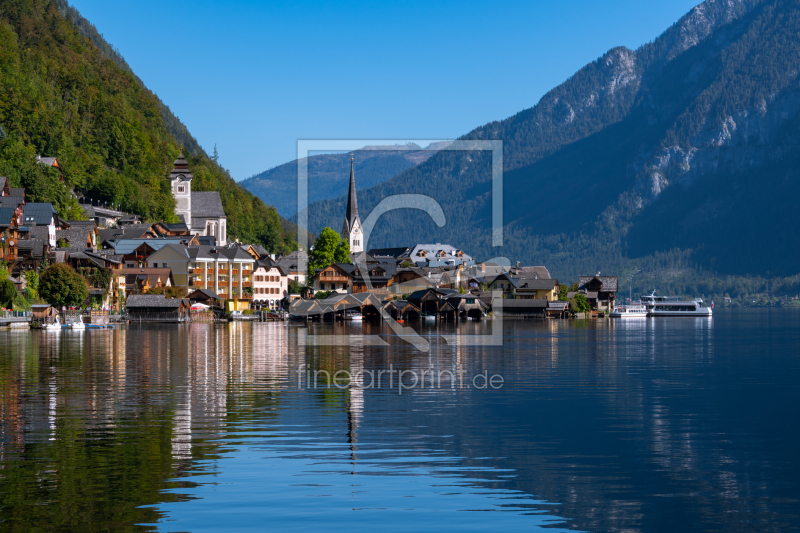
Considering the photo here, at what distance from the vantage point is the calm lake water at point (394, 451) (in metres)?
16.9

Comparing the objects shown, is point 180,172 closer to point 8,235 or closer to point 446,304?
point 446,304

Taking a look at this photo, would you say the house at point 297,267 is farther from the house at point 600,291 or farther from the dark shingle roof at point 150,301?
the house at point 600,291

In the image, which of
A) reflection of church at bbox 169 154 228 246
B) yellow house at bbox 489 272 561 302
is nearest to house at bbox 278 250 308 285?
reflection of church at bbox 169 154 228 246

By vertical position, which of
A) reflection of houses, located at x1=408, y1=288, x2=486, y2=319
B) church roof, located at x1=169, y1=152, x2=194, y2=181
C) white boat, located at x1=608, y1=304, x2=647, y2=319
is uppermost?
church roof, located at x1=169, y1=152, x2=194, y2=181

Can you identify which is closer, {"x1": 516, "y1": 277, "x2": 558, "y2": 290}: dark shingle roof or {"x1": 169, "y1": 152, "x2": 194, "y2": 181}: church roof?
{"x1": 516, "y1": 277, "x2": 558, "y2": 290}: dark shingle roof

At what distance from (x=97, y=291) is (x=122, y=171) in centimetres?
7267

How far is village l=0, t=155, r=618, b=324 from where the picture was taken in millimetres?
104562

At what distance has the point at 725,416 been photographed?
98.5ft

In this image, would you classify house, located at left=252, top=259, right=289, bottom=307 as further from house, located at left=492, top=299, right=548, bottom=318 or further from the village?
house, located at left=492, top=299, right=548, bottom=318

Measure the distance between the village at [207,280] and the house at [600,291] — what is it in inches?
8.4

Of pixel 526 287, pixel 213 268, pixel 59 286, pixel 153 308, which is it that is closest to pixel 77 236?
pixel 153 308

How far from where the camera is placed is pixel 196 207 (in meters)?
186

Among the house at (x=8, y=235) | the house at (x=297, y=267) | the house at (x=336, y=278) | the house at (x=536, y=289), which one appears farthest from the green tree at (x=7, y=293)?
the house at (x=536, y=289)

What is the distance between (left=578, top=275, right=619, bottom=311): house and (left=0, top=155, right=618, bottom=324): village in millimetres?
214
